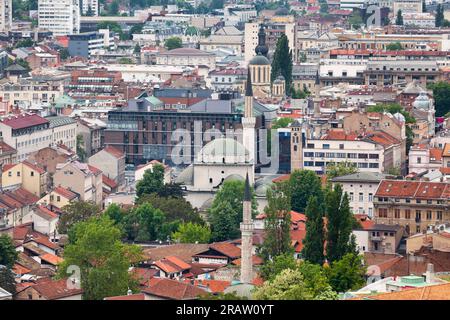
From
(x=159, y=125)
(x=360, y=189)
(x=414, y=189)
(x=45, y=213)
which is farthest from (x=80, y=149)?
(x=414, y=189)

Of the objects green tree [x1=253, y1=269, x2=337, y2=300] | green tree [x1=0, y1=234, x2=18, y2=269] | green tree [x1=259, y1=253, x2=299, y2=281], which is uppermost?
green tree [x1=253, y1=269, x2=337, y2=300]

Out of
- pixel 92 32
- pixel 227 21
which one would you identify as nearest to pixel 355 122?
pixel 92 32

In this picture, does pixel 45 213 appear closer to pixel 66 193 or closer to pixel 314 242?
pixel 66 193

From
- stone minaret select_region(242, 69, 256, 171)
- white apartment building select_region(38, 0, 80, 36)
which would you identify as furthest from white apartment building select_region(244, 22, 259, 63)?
stone minaret select_region(242, 69, 256, 171)

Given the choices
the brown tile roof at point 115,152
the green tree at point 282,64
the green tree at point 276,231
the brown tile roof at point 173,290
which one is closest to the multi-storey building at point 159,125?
the brown tile roof at point 115,152

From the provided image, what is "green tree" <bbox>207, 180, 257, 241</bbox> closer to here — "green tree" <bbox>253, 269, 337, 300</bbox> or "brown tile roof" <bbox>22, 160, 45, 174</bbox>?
"brown tile roof" <bbox>22, 160, 45, 174</bbox>

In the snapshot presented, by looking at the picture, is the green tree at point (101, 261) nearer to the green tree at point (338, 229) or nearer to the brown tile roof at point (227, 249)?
the brown tile roof at point (227, 249)
